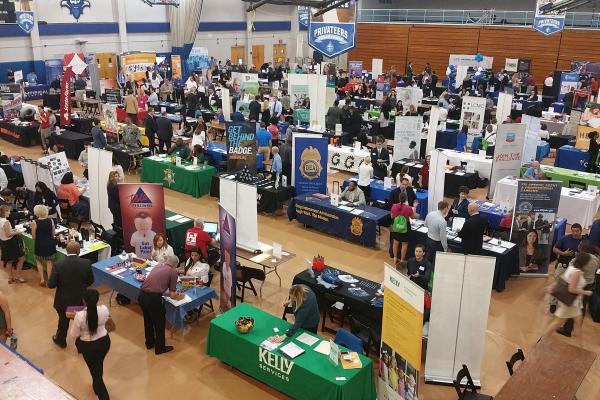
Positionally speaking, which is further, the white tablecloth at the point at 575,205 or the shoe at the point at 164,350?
the white tablecloth at the point at 575,205

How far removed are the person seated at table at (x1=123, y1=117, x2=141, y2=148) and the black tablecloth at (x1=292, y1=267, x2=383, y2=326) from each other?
8.16 meters

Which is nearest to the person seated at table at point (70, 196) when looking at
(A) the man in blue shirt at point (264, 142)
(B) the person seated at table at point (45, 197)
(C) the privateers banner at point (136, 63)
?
(B) the person seated at table at point (45, 197)

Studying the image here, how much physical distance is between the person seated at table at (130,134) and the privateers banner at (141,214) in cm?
602

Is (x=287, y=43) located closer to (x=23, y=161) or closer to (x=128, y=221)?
(x=23, y=161)

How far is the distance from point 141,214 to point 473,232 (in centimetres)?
497

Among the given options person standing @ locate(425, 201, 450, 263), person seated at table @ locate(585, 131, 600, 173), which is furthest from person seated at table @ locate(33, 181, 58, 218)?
person seated at table @ locate(585, 131, 600, 173)

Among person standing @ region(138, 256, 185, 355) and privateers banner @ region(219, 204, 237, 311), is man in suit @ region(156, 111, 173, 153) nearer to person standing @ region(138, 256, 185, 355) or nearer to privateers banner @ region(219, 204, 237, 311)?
privateers banner @ region(219, 204, 237, 311)

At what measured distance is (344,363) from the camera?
5.43m

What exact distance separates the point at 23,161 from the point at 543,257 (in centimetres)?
964

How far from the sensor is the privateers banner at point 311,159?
11.2 m

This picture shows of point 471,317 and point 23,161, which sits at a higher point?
point 23,161

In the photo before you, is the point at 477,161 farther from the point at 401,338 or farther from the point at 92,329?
the point at 92,329

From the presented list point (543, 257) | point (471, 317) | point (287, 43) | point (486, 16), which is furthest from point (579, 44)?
point (471, 317)

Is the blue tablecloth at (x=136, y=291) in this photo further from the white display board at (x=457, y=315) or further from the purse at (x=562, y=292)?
the purse at (x=562, y=292)
